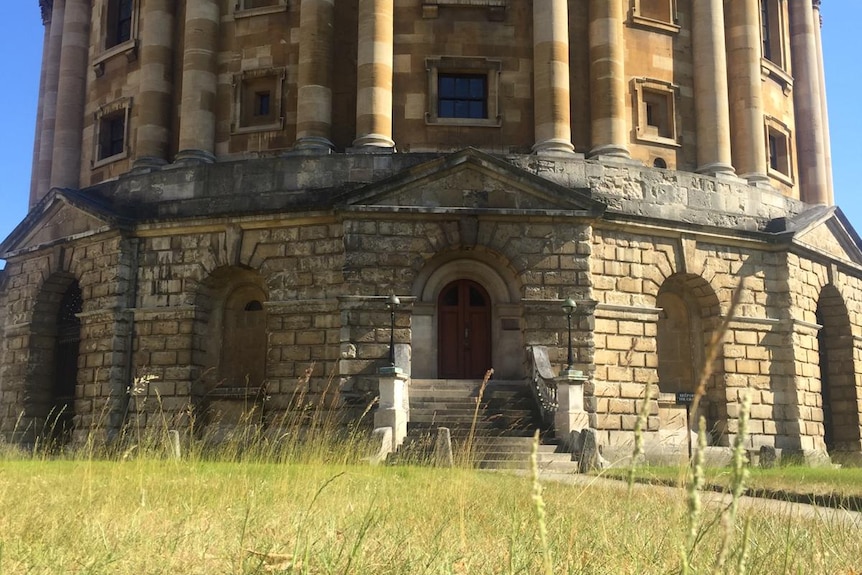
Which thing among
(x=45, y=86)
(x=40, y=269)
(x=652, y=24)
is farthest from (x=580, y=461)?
(x=45, y=86)

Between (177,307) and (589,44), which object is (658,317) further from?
(177,307)

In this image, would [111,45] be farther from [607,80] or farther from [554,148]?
[607,80]

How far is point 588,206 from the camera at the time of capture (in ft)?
76.0

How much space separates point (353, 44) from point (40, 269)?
1206cm

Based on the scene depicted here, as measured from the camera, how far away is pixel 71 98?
3123 centimetres

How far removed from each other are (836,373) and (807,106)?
1019cm

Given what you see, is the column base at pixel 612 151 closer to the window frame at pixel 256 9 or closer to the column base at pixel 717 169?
the column base at pixel 717 169

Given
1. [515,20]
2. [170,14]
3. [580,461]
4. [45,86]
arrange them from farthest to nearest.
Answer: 1. [45,86]
2. [170,14]
3. [515,20]
4. [580,461]

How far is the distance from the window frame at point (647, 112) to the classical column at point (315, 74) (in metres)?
9.34

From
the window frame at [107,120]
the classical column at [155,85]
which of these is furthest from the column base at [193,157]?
the window frame at [107,120]

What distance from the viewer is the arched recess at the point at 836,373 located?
28.8 metres

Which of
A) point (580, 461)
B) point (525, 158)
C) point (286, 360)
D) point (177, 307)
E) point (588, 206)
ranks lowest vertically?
point (580, 461)

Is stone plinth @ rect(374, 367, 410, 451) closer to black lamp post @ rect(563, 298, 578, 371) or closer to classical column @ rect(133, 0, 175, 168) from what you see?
black lamp post @ rect(563, 298, 578, 371)

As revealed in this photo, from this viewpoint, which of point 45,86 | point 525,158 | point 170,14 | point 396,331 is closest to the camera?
point 396,331
